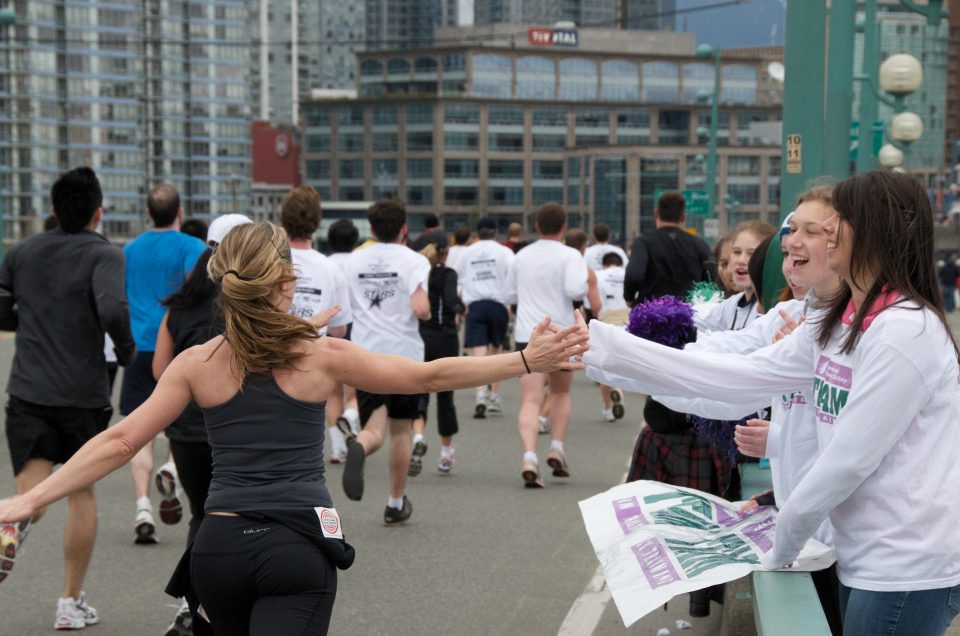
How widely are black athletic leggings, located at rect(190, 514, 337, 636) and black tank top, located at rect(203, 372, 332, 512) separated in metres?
0.07

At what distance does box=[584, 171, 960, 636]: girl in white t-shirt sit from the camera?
129 inches

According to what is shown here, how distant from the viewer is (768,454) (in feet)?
14.4

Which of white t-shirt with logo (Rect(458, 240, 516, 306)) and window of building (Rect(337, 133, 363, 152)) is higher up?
window of building (Rect(337, 133, 363, 152))

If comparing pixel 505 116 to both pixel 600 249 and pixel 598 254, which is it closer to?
pixel 598 254

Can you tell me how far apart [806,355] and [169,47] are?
19311 centimetres

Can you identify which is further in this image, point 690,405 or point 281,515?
point 690,405

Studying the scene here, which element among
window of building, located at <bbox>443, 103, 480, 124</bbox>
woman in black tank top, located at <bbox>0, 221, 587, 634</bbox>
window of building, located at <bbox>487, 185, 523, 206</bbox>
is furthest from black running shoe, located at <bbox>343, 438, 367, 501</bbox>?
window of building, located at <bbox>487, 185, 523, 206</bbox>

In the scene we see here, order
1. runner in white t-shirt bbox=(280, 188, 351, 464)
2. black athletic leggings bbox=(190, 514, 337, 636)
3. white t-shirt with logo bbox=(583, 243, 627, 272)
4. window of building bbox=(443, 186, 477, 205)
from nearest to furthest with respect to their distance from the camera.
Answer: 1. black athletic leggings bbox=(190, 514, 337, 636)
2. runner in white t-shirt bbox=(280, 188, 351, 464)
3. white t-shirt with logo bbox=(583, 243, 627, 272)
4. window of building bbox=(443, 186, 477, 205)

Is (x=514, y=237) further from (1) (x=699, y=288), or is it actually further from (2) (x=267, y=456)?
(2) (x=267, y=456)

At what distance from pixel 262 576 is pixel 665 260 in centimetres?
826

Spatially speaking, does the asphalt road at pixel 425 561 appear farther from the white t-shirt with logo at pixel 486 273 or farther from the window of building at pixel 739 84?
the window of building at pixel 739 84

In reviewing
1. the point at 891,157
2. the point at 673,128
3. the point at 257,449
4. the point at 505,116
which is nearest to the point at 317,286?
the point at 257,449

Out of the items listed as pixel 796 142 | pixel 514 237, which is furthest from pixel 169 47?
pixel 796 142

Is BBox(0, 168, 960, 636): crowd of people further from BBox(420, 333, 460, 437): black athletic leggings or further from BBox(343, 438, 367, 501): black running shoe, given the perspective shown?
BBox(420, 333, 460, 437): black athletic leggings
